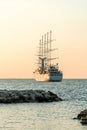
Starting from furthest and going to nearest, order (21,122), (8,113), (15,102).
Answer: (15,102)
(8,113)
(21,122)

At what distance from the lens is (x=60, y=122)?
3856 centimetres

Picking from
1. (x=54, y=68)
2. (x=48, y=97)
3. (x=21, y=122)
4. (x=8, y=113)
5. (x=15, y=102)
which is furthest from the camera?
(x=54, y=68)

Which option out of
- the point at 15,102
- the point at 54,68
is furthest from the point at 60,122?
the point at 54,68

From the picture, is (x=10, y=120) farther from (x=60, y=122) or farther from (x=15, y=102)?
(x=15, y=102)

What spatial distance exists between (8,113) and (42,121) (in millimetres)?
6945

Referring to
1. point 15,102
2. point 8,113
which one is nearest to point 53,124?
point 8,113

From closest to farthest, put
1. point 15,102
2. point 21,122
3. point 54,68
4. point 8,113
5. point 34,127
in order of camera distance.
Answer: point 34,127 < point 21,122 < point 8,113 < point 15,102 < point 54,68

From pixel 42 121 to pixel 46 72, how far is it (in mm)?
158604

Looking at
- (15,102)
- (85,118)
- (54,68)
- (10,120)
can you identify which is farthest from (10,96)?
(54,68)

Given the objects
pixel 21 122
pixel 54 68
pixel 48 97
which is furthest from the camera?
pixel 54 68

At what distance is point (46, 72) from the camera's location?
649 feet

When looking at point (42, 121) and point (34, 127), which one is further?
point (42, 121)

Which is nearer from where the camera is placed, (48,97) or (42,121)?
(42,121)

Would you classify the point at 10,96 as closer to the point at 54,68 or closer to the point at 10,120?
the point at 10,120
